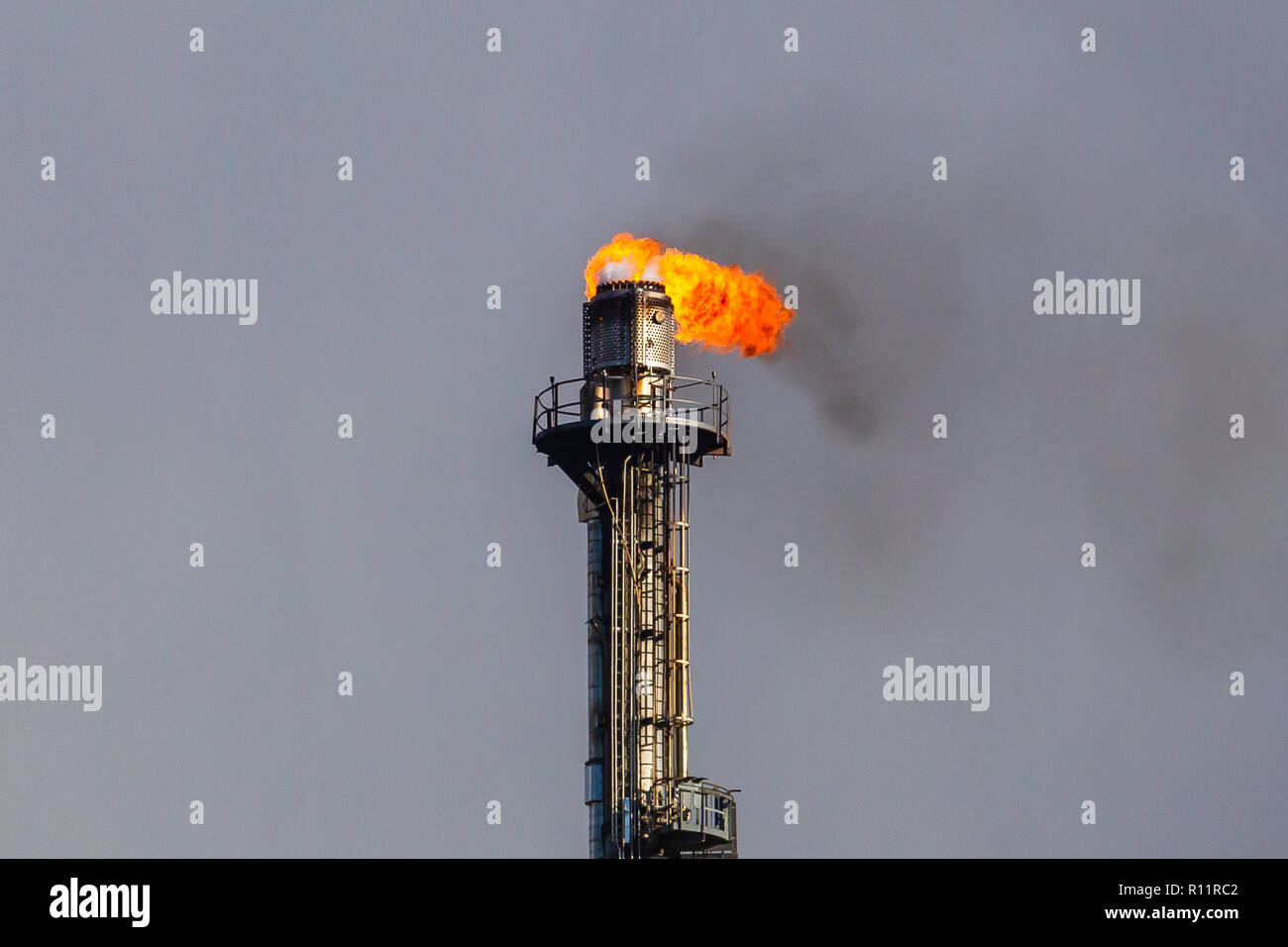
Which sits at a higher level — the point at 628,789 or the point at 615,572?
the point at 615,572
